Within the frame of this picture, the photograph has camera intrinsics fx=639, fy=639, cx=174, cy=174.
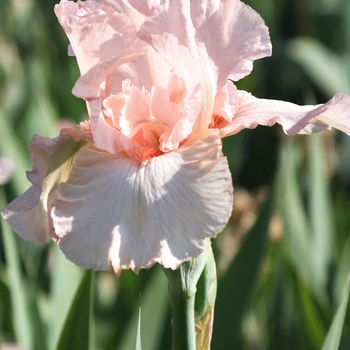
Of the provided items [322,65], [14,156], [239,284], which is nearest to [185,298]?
[239,284]

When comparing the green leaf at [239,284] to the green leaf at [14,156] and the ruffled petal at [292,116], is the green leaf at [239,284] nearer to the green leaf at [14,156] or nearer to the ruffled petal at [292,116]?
the ruffled petal at [292,116]

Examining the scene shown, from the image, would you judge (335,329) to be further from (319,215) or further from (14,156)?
(14,156)

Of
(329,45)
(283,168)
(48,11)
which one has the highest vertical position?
(283,168)

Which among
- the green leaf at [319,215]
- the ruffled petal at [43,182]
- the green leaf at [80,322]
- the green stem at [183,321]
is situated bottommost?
the green leaf at [319,215]

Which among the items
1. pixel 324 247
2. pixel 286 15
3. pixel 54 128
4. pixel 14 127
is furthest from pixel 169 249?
pixel 286 15

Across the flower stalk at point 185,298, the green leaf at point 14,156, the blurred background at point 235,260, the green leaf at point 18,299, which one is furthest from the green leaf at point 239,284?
the green leaf at point 14,156

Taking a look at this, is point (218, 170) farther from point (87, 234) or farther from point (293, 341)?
point (293, 341)
